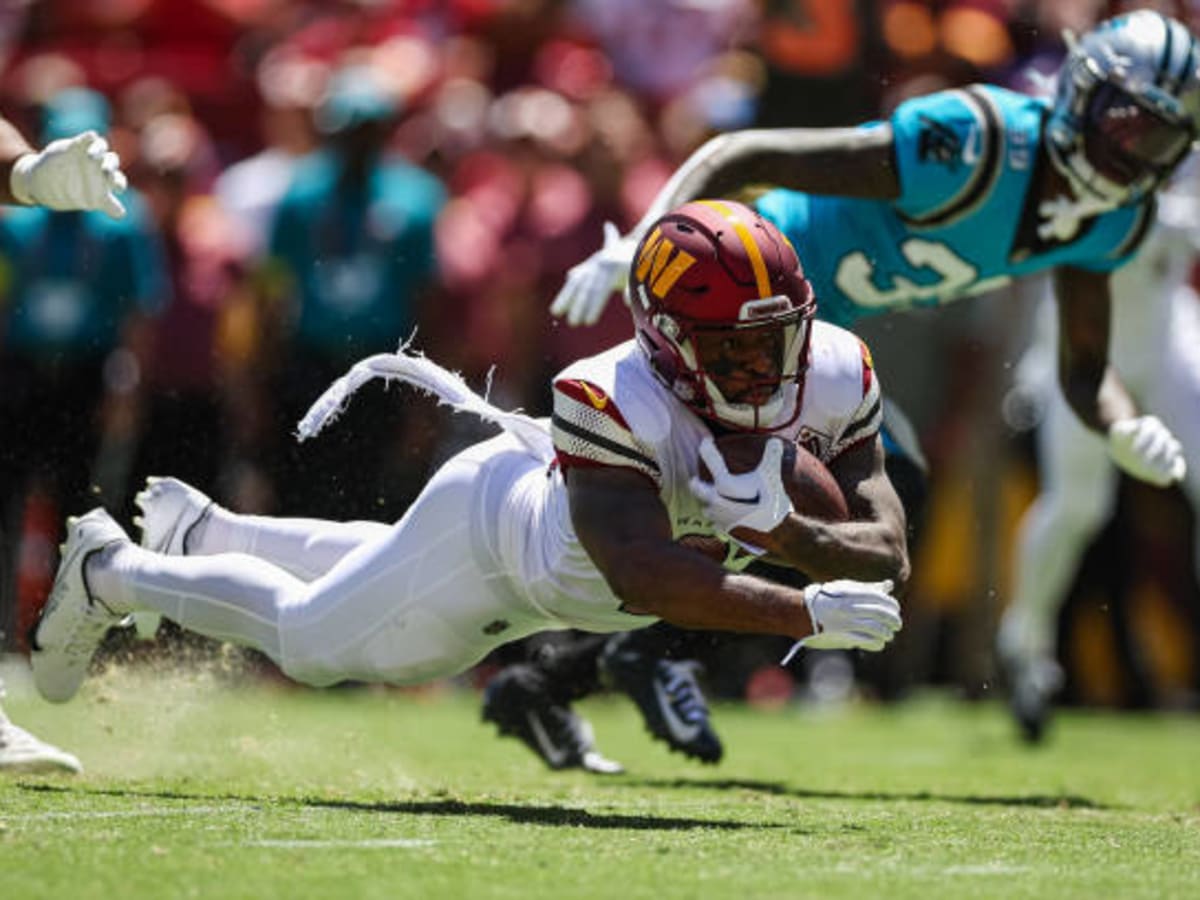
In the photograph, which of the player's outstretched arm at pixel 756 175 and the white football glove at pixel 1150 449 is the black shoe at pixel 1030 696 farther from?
the player's outstretched arm at pixel 756 175

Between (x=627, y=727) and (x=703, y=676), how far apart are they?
2.32 metres

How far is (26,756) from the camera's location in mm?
5949

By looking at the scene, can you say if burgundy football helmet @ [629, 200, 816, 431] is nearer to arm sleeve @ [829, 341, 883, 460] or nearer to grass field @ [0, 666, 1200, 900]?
arm sleeve @ [829, 341, 883, 460]

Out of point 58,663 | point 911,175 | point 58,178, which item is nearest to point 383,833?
point 58,663

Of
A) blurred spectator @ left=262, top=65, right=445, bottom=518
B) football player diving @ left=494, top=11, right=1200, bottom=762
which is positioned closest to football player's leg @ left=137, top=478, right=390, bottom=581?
football player diving @ left=494, top=11, right=1200, bottom=762

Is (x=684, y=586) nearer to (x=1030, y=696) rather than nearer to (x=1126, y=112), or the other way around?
(x=1126, y=112)

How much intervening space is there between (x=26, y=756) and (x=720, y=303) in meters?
2.24

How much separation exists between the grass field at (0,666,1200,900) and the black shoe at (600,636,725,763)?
14 cm

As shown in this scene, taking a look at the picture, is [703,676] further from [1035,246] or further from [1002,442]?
[1002,442]

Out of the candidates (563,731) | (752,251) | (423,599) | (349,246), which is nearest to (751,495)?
(752,251)

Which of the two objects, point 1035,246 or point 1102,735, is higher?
point 1035,246

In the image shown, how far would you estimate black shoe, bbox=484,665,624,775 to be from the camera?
6.91 metres

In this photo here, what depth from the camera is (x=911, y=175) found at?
6480 mm

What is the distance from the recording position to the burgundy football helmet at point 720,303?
4.96 meters
